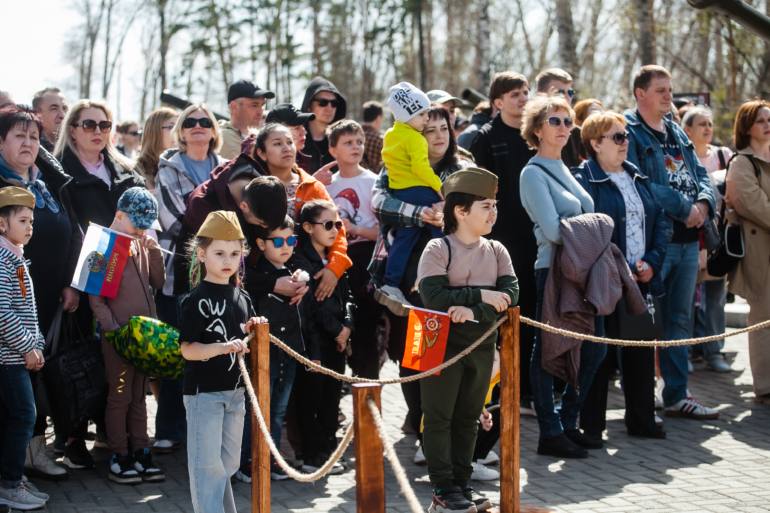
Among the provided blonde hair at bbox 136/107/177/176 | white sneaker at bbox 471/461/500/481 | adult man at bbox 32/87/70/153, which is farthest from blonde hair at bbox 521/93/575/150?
adult man at bbox 32/87/70/153

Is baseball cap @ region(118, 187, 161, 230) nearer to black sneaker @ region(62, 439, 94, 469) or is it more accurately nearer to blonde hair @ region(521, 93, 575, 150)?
black sneaker @ region(62, 439, 94, 469)

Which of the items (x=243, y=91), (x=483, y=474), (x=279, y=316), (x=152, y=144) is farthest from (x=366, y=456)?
(x=243, y=91)

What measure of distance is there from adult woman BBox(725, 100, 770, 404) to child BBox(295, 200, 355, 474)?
3.63 metres

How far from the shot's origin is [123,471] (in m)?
4.68

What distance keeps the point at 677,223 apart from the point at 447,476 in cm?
305

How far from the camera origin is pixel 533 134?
5574 mm

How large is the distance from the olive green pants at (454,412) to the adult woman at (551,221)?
3.40ft

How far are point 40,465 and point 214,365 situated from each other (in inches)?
66.0

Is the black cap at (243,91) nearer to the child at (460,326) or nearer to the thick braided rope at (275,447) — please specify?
the child at (460,326)

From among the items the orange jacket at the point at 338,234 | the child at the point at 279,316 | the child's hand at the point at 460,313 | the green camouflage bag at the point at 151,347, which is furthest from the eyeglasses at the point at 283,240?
the child's hand at the point at 460,313

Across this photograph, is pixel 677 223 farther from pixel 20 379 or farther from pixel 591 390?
pixel 20 379

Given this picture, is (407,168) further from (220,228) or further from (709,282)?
(709,282)

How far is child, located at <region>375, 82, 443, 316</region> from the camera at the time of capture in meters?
5.13

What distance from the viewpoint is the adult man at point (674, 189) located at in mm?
6117
